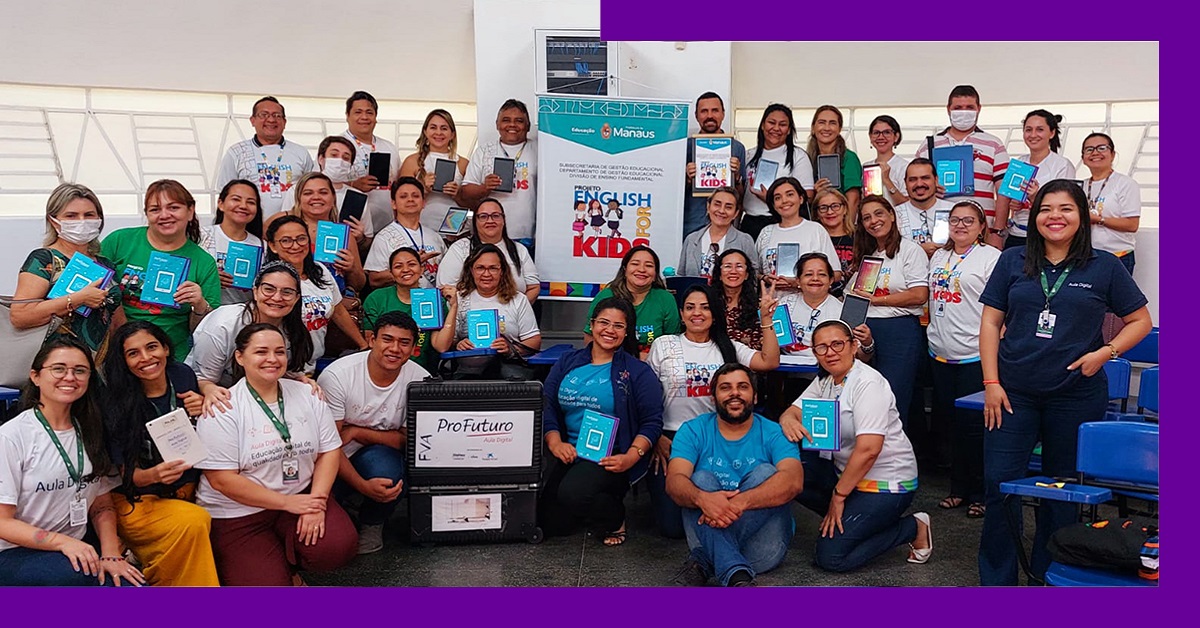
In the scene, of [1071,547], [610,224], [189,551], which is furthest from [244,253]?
[1071,547]

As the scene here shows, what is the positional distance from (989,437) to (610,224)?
2.59m

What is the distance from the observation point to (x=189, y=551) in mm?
3367

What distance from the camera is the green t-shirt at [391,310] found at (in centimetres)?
477

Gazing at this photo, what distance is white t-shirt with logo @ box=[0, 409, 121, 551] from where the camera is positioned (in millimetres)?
3121

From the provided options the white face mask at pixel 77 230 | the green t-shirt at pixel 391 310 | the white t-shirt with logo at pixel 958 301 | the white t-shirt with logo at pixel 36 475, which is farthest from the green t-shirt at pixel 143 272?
the white t-shirt with logo at pixel 958 301

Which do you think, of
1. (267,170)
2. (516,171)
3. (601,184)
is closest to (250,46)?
(267,170)

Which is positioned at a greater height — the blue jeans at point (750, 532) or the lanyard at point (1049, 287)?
the lanyard at point (1049, 287)

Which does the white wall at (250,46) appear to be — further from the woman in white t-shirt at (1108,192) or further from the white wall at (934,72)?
the woman in white t-shirt at (1108,192)

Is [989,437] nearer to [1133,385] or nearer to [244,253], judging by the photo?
[1133,385]

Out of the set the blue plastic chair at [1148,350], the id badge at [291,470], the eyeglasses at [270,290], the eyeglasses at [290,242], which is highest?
the eyeglasses at [290,242]

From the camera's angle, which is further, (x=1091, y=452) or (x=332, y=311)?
(x=332, y=311)

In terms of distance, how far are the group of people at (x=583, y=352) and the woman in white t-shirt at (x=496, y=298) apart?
10 millimetres

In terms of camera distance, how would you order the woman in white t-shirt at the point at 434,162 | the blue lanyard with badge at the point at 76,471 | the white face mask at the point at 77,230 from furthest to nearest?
the woman in white t-shirt at the point at 434,162, the white face mask at the point at 77,230, the blue lanyard with badge at the point at 76,471

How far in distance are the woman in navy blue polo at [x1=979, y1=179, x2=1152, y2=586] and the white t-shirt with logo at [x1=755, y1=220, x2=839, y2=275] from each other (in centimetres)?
146
